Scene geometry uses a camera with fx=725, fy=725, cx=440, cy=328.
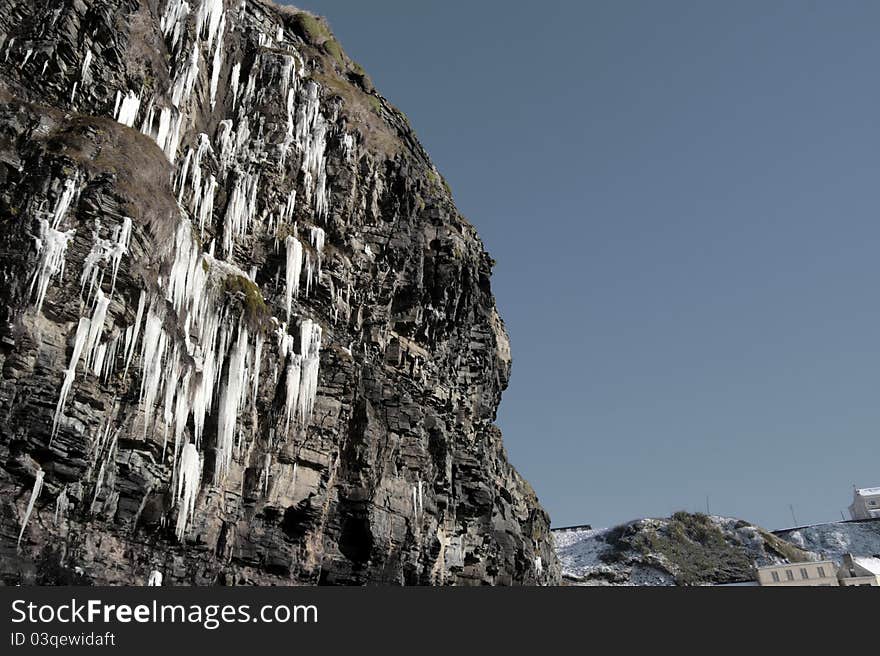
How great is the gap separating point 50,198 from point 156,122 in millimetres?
7039

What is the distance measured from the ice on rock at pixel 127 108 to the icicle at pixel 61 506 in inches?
470

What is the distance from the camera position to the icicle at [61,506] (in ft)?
56.9

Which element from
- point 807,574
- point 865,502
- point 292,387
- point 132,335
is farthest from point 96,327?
point 865,502

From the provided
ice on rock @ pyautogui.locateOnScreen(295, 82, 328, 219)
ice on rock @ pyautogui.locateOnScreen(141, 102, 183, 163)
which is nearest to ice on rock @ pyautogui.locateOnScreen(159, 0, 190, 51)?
ice on rock @ pyautogui.locateOnScreen(141, 102, 183, 163)

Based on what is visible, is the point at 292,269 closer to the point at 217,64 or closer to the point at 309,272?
the point at 309,272

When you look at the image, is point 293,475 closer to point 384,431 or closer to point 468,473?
point 384,431

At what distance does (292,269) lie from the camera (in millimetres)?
28078

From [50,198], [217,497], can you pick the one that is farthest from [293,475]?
[50,198]

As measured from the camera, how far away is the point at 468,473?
33.2 metres

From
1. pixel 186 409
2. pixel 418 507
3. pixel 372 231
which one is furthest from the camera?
pixel 372 231

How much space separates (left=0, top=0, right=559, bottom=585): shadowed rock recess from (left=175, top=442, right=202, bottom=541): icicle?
0.08 m

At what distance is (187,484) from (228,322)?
18.4ft

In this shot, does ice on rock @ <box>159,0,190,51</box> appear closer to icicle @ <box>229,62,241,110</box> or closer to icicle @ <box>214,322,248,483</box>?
icicle @ <box>229,62,241,110</box>

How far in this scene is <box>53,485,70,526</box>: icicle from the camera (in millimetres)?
17344
